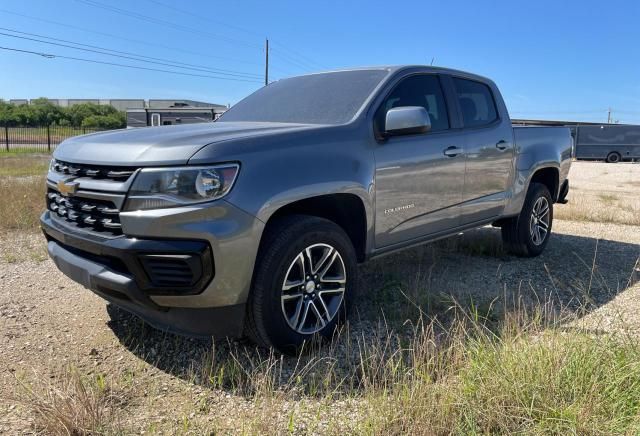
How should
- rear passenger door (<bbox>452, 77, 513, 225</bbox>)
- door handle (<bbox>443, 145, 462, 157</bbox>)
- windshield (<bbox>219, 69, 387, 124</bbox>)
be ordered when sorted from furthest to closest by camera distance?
1. rear passenger door (<bbox>452, 77, 513, 225</bbox>)
2. door handle (<bbox>443, 145, 462, 157</bbox>)
3. windshield (<bbox>219, 69, 387, 124</bbox>)

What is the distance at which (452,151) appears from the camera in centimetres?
423

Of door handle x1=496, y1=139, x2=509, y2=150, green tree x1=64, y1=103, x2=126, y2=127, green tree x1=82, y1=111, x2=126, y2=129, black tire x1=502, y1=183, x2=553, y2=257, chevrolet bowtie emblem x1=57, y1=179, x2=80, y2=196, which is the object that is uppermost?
green tree x1=64, y1=103, x2=126, y2=127

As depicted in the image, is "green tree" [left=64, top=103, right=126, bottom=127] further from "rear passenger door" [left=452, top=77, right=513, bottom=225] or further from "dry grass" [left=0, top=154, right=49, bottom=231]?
"rear passenger door" [left=452, top=77, right=513, bottom=225]

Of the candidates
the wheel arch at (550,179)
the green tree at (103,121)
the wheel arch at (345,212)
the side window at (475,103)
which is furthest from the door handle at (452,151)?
the green tree at (103,121)

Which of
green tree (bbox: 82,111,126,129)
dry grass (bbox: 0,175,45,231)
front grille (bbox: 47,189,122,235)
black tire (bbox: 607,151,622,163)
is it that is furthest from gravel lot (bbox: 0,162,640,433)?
green tree (bbox: 82,111,126,129)

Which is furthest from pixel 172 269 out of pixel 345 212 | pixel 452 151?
pixel 452 151

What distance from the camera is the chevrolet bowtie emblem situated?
290cm

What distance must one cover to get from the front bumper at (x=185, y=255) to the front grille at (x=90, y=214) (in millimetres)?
63

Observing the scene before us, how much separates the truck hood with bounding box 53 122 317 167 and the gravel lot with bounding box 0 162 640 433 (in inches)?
42.4

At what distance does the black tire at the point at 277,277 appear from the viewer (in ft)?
9.32

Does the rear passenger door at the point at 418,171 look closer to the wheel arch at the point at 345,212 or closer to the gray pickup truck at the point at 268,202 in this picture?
the gray pickup truck at the point at 268,202

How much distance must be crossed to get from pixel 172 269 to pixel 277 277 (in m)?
0.59

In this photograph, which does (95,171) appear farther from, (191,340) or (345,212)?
(345,212)

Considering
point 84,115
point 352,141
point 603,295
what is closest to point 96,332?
point 352,141
